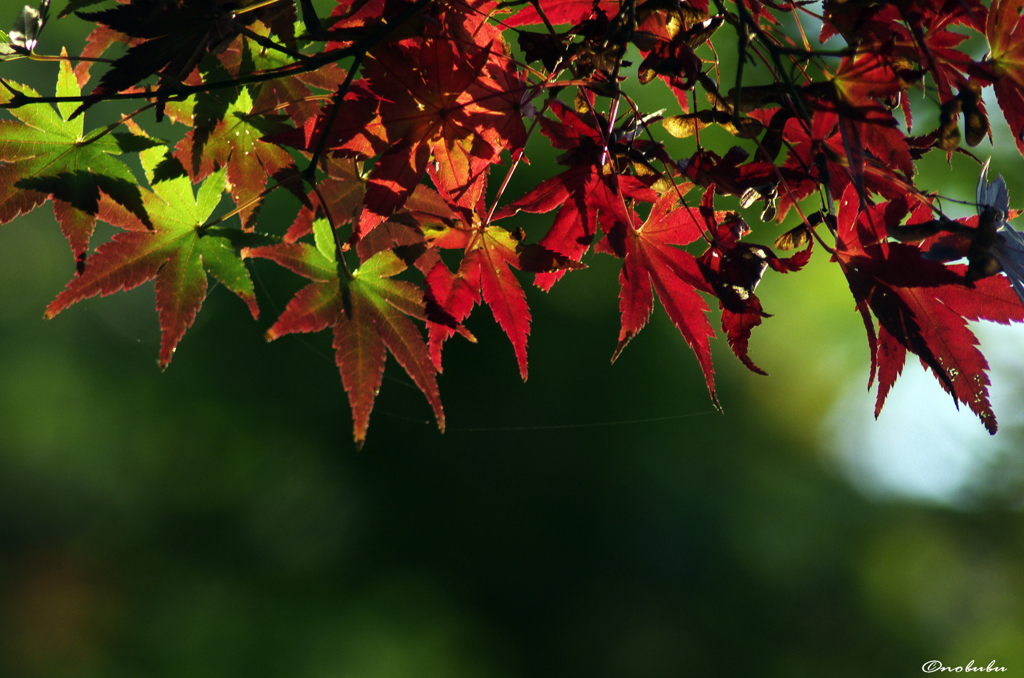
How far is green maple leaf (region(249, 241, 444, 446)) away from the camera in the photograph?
0.57 metres

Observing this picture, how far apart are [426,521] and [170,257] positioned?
156 inches

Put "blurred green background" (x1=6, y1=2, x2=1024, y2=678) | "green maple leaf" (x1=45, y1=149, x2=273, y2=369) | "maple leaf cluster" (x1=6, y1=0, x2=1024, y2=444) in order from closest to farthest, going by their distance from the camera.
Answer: "maple leaf cluster" (x1=6, y1=0, x2=1024, y2=444) < "green maple leaf" (x1=45, y1=149, x2=273, y2=369) < "blurred green background" (x1=6, y1=2, x2=1024, y2=678)

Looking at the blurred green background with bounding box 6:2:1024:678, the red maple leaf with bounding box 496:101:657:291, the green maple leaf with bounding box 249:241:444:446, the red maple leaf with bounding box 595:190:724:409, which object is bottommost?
the blurred green background with bounding box 6:2:1024:678

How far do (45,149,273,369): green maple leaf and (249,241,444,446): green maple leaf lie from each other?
0.04 m

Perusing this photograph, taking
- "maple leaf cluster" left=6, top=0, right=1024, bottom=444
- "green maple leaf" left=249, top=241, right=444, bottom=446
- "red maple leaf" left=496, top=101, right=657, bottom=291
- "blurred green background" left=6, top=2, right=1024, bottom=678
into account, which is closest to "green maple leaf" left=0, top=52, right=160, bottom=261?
"maple leaf cluster" left=6, top=0, right=1024, bottom=444

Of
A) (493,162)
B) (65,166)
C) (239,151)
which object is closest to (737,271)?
(493,162)

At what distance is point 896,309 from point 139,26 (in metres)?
0.62

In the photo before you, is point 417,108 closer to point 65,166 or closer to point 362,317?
point 362,317

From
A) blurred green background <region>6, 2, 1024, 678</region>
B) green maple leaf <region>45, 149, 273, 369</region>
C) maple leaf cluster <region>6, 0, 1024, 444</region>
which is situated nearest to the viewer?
maple leaf cluster <region>6, 0, 1024, 444</region>

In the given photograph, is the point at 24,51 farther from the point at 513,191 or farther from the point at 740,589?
the point at 740,589

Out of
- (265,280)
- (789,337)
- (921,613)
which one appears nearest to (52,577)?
(265,280)

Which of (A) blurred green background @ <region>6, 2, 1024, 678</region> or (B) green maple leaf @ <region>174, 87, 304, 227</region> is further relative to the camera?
(A) blurred green background @ <region>6, 2, 1024, 678</region>

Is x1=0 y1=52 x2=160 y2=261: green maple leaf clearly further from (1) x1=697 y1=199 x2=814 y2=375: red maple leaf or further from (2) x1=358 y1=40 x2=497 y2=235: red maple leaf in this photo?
(1) x1=697 y1=199 x2=814 y2=375: red maple leaf

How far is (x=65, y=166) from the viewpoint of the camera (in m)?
0.55
